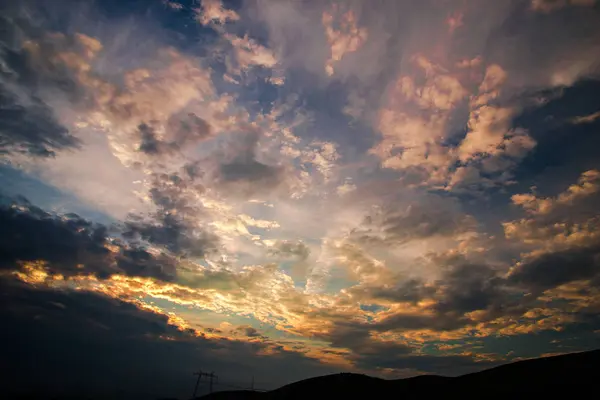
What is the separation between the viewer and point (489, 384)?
79.3ft

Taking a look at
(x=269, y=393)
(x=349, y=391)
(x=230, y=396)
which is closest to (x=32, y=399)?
(x=230, y=396)

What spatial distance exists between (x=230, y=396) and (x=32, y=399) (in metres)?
197

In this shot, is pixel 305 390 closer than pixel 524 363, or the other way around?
pixel 524 363

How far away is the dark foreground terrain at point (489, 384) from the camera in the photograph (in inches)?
777

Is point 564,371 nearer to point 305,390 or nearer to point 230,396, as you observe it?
point 305,390

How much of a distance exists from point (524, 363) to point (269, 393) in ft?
103

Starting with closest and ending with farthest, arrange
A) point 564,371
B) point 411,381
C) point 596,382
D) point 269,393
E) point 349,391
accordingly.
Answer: point 596,382 < point 564,371 < point 411,381 < point 349,391 < point 269,393

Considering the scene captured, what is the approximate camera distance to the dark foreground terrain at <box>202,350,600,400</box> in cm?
1975

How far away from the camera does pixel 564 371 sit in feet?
68.2

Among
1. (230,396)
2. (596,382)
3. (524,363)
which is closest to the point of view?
(596,382)

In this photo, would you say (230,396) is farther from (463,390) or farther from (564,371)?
→ (564,371)

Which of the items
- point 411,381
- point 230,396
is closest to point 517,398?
point 411,381

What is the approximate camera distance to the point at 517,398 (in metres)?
21.1

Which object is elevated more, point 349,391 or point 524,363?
point 524,363
